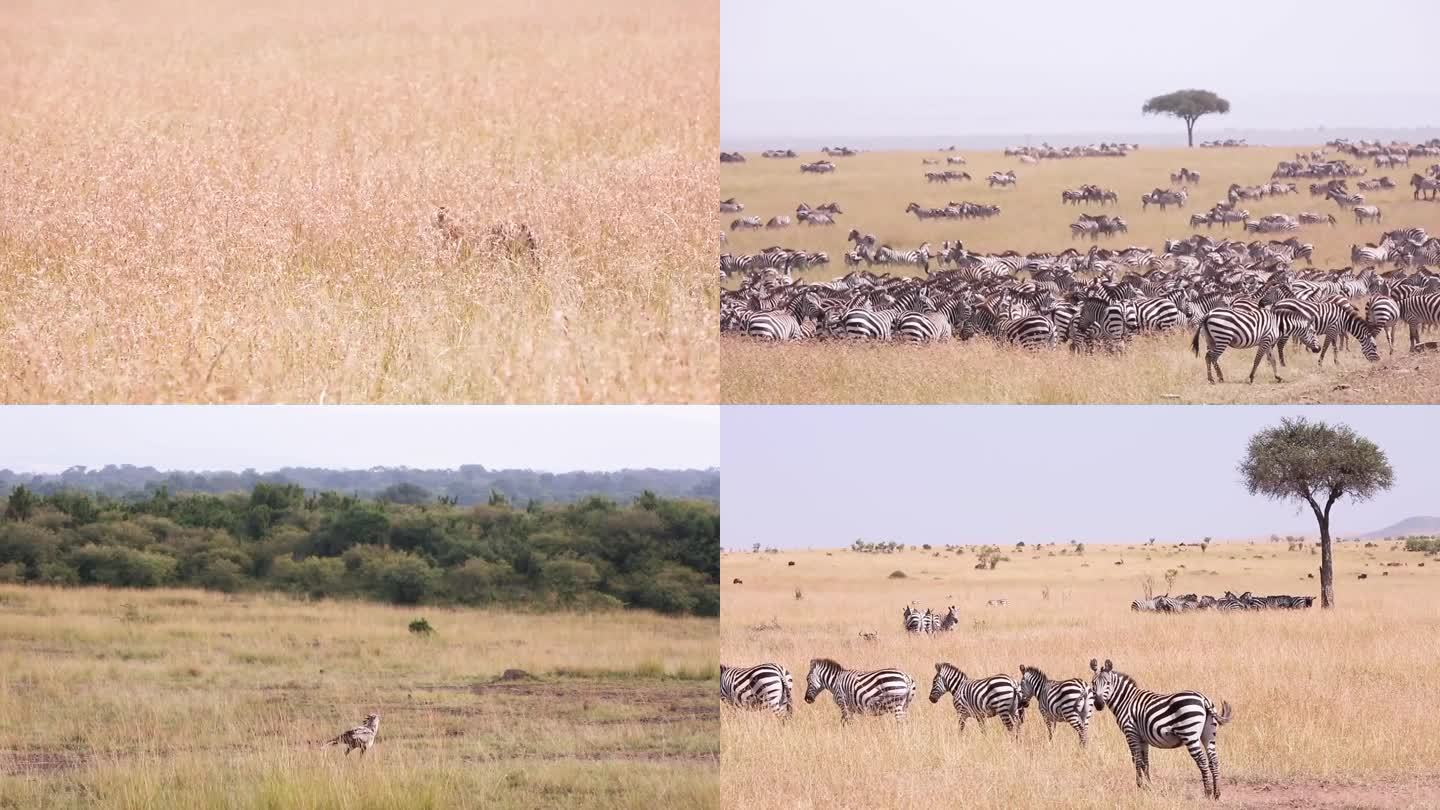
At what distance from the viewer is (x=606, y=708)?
15117 mm

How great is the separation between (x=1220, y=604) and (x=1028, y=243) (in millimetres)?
13056

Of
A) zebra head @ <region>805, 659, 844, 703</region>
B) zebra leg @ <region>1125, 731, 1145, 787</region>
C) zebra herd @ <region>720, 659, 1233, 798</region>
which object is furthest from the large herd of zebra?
zebra leg @ <region>1125, 731, 1145, 787</region>

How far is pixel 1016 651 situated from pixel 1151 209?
22818 mm

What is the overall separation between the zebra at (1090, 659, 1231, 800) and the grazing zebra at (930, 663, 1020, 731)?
917 millimetres

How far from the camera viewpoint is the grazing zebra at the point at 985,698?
14121 mm

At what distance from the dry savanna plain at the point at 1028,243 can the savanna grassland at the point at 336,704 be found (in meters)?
4.00

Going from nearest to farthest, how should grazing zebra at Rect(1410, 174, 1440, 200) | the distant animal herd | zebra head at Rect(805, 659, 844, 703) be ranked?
zebra head at Rect(805, 659, 844, 703) < the distant animal herd < grazing zebra at Rect(1410, 174, 1440, 200)

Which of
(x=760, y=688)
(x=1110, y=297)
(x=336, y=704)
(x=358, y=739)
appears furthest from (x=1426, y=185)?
(x=358, y=739)

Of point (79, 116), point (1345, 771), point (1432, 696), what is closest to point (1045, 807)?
point (1345, 771)

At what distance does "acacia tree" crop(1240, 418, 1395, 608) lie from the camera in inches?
1135

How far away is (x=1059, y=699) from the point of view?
14.0 metres

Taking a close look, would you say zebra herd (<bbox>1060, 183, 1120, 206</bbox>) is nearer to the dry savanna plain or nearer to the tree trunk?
the dry savanna plain

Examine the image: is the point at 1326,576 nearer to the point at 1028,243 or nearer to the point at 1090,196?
the point at 1028,243

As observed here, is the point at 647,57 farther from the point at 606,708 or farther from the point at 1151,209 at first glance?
the point at 1151,209
